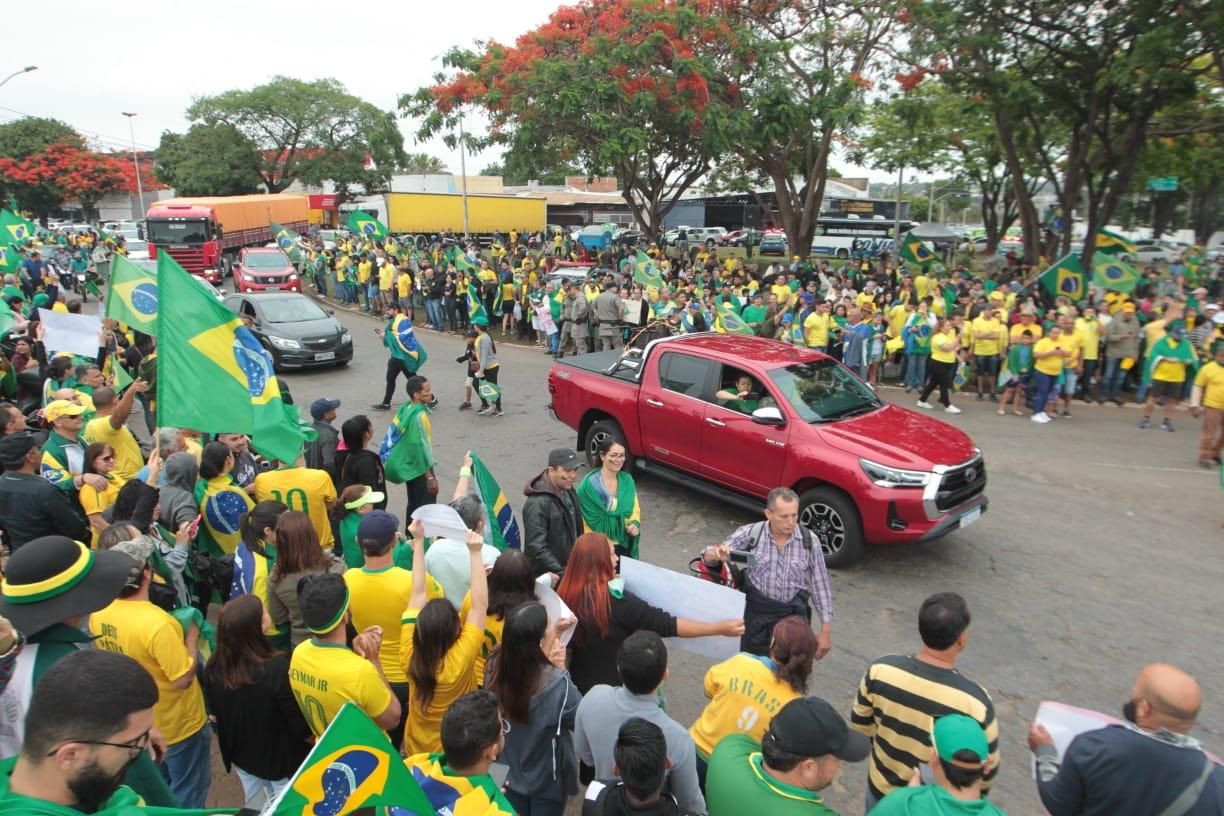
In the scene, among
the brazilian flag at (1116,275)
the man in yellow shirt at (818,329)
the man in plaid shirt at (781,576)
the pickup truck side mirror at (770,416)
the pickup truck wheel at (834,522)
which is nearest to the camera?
the man in plaid shirt at (781,576)

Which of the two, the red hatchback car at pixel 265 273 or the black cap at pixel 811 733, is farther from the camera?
the red hatchback car at pixel 265 273

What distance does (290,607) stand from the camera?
13.1 ft

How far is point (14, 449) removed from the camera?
16.5 feet

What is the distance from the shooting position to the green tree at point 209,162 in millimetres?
56656

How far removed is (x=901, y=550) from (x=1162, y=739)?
4.92 m

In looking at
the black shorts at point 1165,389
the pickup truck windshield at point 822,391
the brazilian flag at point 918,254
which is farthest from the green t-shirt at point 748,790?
the brazilian flag at point 918,254

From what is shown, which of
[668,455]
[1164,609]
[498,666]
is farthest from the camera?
[668,455]

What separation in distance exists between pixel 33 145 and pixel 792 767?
6719 centimetres

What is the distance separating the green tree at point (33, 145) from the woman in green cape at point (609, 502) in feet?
203

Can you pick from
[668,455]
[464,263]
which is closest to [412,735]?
[668,455]

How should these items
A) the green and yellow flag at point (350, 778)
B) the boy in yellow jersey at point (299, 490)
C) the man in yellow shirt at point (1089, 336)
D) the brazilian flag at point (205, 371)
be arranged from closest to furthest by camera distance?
the green and yellow flag at point (350, 778), the boy in yellow jersey at point (299, 490), the brazilian flag at point (205, 371), the man in yellow shirt at point (1089, 336)

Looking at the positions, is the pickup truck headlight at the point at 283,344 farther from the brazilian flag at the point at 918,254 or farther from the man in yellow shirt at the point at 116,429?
the brazilian flag at the point at 918,254

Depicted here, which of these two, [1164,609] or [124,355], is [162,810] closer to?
[1164,609]

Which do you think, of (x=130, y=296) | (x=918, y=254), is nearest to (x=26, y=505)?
(x=130, y=296)
